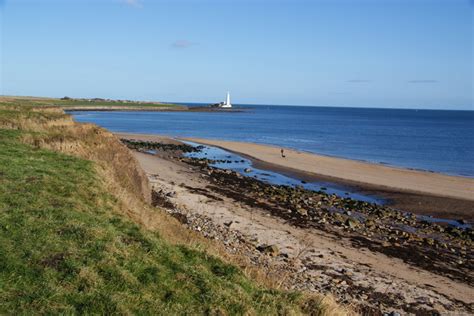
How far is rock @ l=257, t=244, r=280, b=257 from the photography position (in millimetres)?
15031

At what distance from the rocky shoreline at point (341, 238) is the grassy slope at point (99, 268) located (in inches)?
102

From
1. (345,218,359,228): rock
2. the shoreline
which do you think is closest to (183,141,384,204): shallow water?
the shoreline

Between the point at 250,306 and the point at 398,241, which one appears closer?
the point at 250,306

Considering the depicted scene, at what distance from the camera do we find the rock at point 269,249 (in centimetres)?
1503

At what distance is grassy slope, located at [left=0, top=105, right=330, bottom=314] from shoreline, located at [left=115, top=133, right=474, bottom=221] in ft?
62.8

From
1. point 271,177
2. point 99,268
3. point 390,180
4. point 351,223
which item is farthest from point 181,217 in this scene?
point 390,180

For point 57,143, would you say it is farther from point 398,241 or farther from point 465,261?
point 465,261

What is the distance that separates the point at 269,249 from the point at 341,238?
429 cm

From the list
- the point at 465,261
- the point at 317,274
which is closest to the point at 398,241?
the point at 465,261

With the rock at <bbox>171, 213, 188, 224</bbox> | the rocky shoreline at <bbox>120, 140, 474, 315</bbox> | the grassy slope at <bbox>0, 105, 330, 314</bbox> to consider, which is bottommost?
the rocky shoreline at <bbox>120, 140, 474, 315</bbox>

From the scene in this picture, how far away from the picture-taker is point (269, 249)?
1521 cm

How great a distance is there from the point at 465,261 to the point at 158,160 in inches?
1052

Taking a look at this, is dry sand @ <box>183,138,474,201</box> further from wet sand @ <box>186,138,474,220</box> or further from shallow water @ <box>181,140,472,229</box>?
shallow water @ <box>181,140,472,229</box>

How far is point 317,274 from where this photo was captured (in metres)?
13.6
